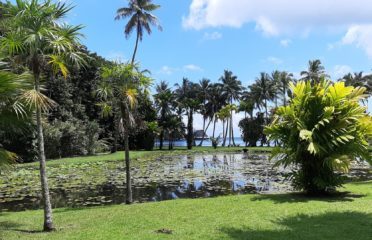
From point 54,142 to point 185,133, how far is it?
34178mm

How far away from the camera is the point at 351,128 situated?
13078 mm

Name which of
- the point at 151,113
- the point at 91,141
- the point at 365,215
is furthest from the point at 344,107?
the point at 151,113

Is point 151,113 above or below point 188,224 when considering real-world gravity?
above

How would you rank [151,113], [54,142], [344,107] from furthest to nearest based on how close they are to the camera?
[151,113] → [54,142] → [344,107]

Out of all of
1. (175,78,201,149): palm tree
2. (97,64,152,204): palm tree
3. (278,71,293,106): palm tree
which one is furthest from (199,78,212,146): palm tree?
(97,64,152,204): palm tree

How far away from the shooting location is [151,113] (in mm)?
64188

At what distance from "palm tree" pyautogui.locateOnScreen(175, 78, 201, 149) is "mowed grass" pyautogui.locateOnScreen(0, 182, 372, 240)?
5731 centimetres

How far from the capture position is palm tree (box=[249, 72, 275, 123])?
72688 mm

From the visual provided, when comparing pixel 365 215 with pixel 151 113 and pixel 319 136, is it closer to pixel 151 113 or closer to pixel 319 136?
pixel 319 136

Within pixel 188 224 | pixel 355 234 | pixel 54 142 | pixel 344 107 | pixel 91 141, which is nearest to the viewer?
pixel 355 234

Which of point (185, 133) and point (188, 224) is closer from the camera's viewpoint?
point (188, 224)

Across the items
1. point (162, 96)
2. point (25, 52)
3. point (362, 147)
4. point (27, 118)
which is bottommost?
point (362, 147)

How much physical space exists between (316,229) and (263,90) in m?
66.1

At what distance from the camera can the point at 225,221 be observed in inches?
374
